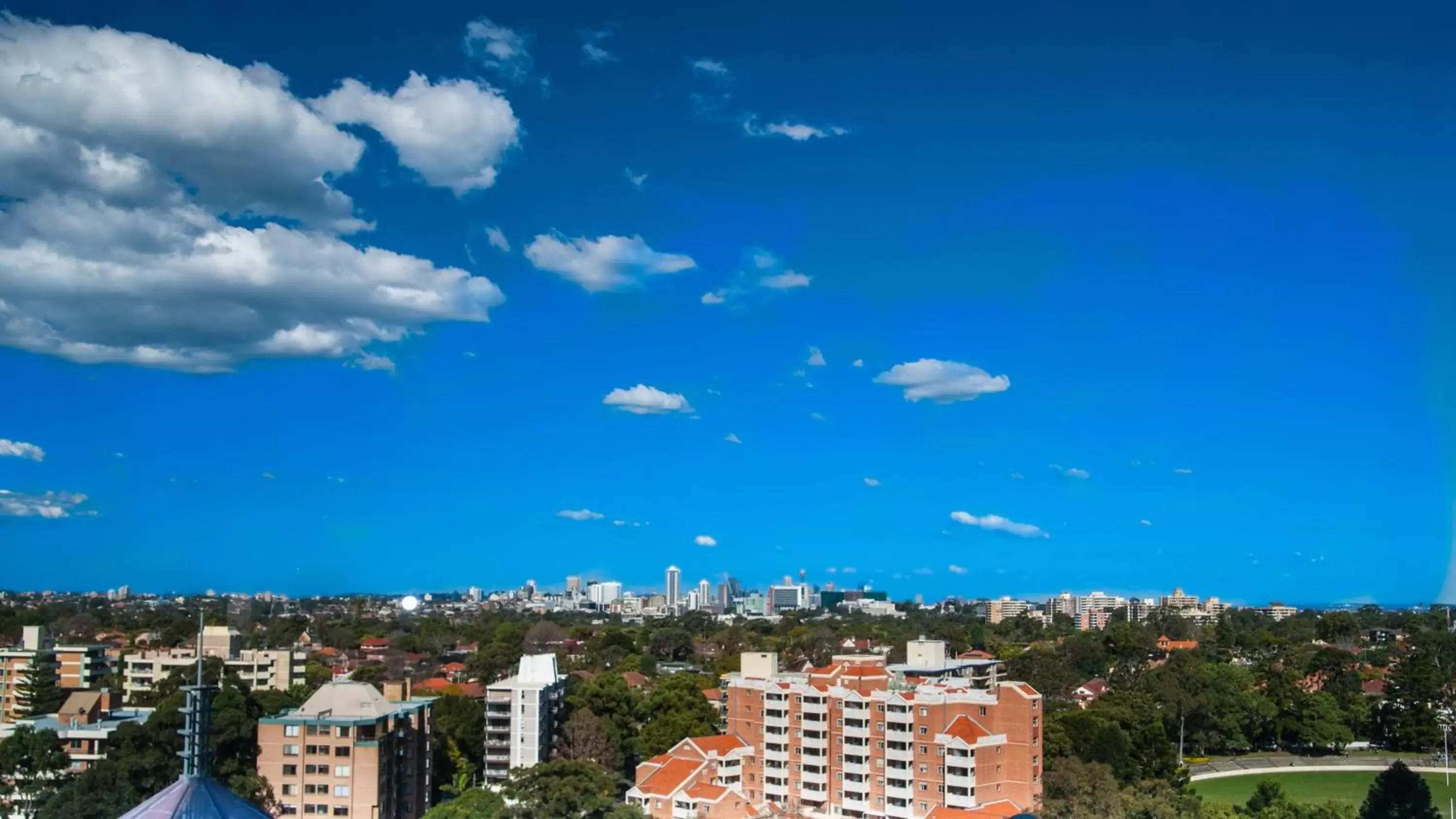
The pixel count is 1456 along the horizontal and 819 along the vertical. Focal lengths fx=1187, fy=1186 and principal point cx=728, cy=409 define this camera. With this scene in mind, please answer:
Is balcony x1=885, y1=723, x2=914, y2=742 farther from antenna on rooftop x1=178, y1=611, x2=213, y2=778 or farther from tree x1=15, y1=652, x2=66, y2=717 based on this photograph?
tree x1=15, y1=652, x2=66, y2=717

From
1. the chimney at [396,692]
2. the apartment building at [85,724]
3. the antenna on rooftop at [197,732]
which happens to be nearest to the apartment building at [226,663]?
the apartment building at [85,724]

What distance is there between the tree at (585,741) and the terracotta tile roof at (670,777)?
5.55 ft

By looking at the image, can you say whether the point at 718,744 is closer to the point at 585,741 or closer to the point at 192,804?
the point at 585,741

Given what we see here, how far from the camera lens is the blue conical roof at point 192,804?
691 centimetres

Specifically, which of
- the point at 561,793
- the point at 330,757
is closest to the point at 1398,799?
the point at 561,793

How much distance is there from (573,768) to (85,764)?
10001 millimetres

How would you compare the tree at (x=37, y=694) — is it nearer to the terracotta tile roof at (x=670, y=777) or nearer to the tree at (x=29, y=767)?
the tree at (x=29, y=767)

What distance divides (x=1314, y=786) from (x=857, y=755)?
479 inches

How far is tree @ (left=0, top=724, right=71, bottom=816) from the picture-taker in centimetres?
1998

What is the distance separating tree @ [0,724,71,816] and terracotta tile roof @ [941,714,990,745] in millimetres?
15285

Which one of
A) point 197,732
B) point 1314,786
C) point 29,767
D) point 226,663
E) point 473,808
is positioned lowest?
point 1314,786

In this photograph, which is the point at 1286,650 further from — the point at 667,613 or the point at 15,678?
the point at 667,613

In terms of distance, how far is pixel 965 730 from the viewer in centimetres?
2130

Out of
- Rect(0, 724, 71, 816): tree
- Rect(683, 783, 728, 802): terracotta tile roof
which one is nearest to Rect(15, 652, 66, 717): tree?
Rect(0, 724, 71, 816): tree
